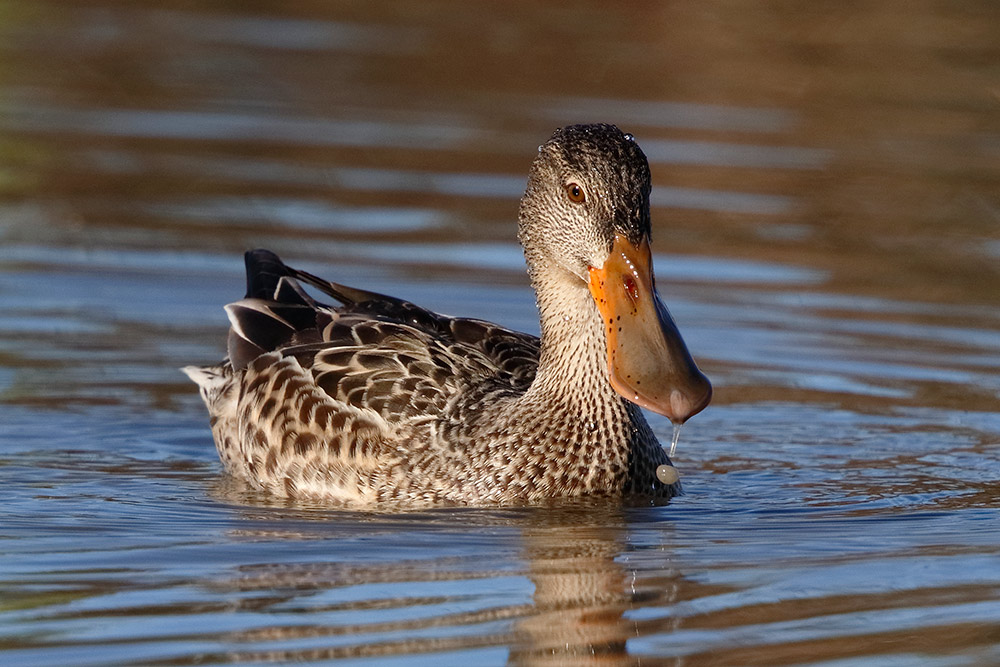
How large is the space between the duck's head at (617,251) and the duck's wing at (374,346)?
2.41 feet

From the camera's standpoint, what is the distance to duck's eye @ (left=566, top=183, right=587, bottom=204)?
25.9ft

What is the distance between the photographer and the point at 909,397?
10234mm

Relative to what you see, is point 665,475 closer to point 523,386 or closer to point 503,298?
point 523,386

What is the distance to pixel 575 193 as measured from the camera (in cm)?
793

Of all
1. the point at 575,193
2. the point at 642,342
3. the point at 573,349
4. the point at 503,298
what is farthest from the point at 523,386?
the point at 503,298

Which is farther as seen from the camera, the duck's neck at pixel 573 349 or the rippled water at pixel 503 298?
the duck's neck at pixel 573 349

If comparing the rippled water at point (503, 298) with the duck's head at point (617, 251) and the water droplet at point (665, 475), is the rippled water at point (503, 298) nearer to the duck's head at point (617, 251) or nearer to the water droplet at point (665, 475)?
the water droplet at point (665, 475)

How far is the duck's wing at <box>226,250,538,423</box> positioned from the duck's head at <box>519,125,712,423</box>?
74 cm

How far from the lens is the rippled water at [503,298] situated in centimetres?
648

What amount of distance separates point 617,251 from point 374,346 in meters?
1.43

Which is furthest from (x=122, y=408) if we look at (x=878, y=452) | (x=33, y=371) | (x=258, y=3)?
(x=258, y=3)

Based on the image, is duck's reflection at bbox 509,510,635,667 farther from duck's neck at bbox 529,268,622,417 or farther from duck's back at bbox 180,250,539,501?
duck's back at bbox 180,250,539,501

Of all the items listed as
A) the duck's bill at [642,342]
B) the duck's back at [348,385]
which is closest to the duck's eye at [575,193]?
the duck's bill at [642,342]

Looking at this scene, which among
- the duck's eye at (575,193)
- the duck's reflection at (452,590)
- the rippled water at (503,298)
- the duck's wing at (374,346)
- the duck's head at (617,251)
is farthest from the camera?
the duck's wing at (374,346)
